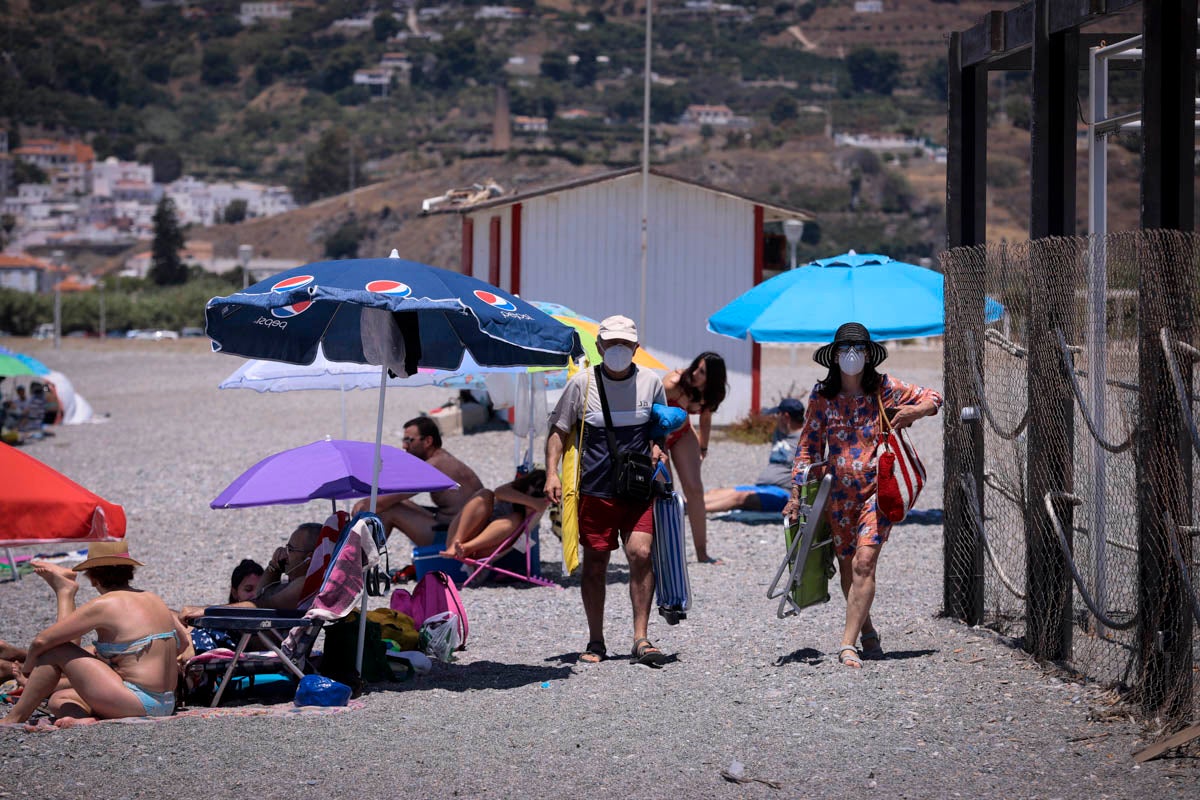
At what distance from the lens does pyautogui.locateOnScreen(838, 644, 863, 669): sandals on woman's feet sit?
624 cm

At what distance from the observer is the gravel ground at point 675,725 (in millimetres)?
4762

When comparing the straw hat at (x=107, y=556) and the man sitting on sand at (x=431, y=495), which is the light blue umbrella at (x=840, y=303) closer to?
the man sitting on sand at (x=431, y=495)

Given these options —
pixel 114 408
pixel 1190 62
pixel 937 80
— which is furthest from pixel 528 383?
pixel 937 80

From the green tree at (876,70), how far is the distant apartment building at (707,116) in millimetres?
18520

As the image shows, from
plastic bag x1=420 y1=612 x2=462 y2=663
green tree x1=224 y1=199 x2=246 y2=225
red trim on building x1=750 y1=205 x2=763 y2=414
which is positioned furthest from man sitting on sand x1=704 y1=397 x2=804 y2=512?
green tree x1=224 y1=199 x2=246 y2=225

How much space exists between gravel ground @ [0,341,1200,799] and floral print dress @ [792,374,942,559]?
58cm

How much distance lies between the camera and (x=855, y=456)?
6.27 metres

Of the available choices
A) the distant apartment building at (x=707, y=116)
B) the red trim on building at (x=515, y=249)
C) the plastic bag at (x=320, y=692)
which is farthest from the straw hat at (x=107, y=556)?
the distant apartment building at (x=707, y=116)

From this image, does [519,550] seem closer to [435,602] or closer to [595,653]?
[435,602]

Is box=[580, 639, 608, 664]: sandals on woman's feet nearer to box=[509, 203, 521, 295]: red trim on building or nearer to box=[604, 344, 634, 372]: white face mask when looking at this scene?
box=[604, 344, 634, 372]: white face mask

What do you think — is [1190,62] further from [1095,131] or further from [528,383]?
[528,383]

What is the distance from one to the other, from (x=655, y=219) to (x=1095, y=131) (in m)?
13.0

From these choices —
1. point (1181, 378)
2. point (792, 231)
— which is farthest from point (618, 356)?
point (792, 231)

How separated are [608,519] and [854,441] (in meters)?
1.11
